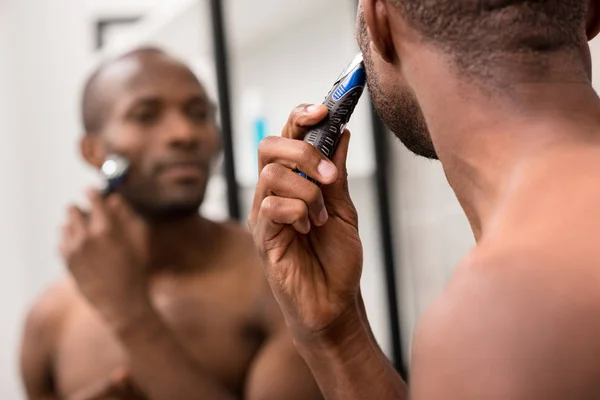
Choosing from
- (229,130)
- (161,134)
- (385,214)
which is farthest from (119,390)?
(229,130)

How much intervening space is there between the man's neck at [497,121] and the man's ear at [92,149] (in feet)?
2.67

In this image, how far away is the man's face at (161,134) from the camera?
1135 millimetres

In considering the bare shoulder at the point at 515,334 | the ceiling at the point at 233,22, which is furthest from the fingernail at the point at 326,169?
the ceiling at the point at 233,22

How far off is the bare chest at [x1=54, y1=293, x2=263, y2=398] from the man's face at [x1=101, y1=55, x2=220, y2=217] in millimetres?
143

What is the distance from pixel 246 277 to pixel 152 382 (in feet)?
0.63

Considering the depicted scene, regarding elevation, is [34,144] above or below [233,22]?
below

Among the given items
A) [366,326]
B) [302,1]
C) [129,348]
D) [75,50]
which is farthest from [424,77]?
[75,50]

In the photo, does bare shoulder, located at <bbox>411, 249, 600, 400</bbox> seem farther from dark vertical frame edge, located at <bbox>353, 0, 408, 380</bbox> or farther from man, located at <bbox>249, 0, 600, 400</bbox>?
dark vertical frame edge, located at <bbox>353, 0, 408, 380</bbox>

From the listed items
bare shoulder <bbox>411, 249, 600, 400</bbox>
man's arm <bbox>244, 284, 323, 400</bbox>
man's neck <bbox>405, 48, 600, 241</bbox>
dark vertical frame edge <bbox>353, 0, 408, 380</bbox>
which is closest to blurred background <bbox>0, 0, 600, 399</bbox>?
dark vertical frame edge <bbox>353, 0, 408, 380</bbox>

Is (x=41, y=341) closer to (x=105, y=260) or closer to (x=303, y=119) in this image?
(x=105, y=260)

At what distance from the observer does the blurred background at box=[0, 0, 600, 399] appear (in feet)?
4.17

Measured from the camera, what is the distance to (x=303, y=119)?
24.5 inches

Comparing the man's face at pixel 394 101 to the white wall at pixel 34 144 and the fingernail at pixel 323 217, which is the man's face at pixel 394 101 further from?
the white wall at pixel 34 144

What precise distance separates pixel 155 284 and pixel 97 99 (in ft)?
0.95
